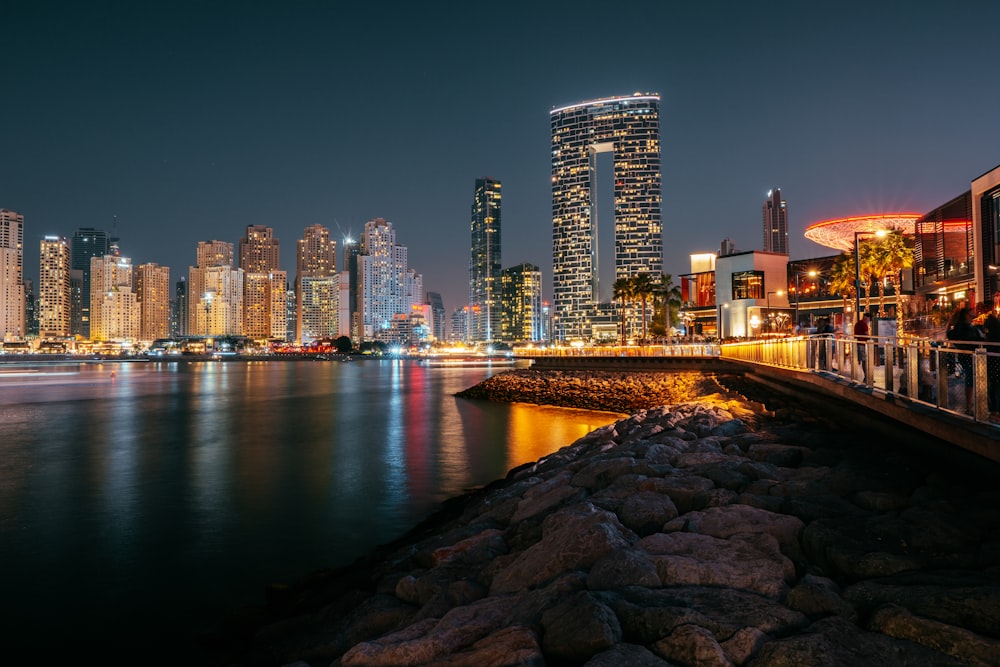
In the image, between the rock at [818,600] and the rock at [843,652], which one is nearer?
the rock at [843,652]

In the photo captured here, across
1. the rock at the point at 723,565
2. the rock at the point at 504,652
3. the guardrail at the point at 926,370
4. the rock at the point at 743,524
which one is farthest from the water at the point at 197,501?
the guardrail at the point at 926,370

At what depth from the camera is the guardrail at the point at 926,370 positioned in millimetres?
7789

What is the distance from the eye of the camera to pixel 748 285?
7531 centimetres

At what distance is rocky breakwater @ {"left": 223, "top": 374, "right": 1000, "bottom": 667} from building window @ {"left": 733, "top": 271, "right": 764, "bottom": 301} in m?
67.6

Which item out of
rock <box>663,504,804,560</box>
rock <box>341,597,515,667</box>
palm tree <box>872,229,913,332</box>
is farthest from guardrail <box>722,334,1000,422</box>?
palm tree <box>872,229,913,332</box>

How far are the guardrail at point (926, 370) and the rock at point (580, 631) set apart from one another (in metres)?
5.62

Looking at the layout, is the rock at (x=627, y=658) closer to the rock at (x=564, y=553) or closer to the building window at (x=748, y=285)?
the rock at (x=564, y=553)

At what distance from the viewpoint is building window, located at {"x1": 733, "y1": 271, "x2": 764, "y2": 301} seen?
245 ft

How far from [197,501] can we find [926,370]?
1708 cm

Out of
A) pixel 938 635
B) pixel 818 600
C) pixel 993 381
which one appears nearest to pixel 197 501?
pixel 818 600

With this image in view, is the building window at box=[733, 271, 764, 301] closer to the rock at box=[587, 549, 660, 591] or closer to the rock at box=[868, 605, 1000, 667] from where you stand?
the rock at box=[587, 549, 660, 591]

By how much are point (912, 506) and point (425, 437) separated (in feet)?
76.6

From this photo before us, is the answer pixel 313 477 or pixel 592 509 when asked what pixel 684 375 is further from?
pixel 592 509

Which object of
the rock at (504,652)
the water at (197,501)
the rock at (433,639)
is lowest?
the water at (197,501)
